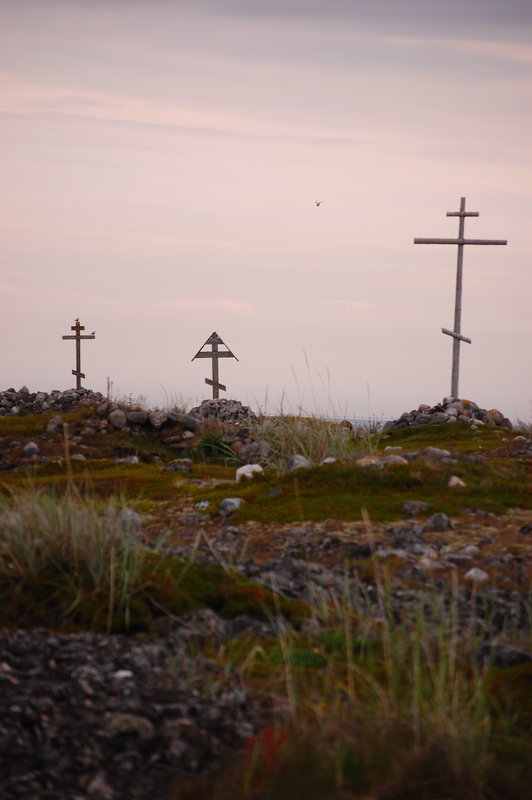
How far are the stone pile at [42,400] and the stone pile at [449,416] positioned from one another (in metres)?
7.86

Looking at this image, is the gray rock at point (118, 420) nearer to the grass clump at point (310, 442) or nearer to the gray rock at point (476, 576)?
the grass clump at point (310, 442)

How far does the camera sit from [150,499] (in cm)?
1070

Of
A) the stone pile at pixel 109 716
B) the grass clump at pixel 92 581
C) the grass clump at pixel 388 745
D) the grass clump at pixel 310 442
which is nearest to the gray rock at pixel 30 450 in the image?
the grass clump at pixel 310 442

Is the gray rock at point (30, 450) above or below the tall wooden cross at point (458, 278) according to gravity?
below

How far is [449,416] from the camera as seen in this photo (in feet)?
68.7

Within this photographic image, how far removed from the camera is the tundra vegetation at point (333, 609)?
363 cm

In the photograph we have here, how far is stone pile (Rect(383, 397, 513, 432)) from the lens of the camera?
2094cm

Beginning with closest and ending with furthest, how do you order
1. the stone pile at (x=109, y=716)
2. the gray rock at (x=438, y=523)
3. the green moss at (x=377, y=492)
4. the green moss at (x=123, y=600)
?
the stone pile at (x=109, y=716) < the green moss at (x=123, y=600) < the gray rock at (x=438, y=523) < the green moss at (x=377, y=492)

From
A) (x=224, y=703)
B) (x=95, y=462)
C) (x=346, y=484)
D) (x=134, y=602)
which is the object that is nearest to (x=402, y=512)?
(x=346, y=484)

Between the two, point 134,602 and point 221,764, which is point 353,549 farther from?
point 221,764

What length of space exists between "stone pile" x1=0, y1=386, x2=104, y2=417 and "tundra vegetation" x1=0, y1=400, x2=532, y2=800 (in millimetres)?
12463

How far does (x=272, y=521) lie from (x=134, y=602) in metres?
3.56

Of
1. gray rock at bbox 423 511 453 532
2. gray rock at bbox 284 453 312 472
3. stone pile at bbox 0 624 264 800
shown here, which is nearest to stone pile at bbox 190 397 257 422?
gray rock at bbox 284 453 312 472

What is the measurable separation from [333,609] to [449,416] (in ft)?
52.0
